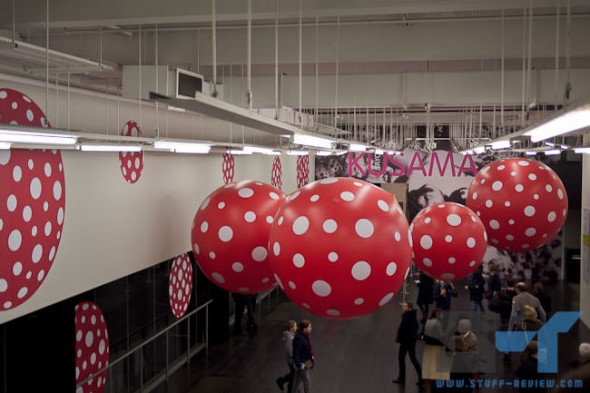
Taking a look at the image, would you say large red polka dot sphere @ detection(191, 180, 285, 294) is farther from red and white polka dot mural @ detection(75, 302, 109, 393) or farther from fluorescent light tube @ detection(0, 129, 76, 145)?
red and white polka dot mural @ detection(75, 302, 109, 393)

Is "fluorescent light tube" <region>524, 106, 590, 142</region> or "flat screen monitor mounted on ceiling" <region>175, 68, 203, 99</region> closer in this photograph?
"flat screen monitor mounted on ceiling" <region>175, 68, 203, 99</region>

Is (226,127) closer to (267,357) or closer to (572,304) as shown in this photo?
(267,357)

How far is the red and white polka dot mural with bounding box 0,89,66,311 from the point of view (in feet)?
20.9

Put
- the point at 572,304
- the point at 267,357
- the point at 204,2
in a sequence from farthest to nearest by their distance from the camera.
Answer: the point at 572,304
the point at 267,357
the point at 204,2

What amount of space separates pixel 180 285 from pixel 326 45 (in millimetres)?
6287

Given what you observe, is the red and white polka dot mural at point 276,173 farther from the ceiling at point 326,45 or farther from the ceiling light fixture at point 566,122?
the ceiling light fixture at point 566,122

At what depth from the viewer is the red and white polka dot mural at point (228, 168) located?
12.8 m

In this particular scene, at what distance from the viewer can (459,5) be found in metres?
4.89

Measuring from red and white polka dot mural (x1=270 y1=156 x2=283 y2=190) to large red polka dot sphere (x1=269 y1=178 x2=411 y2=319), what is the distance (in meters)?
13.0

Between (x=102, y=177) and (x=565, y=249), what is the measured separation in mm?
16982

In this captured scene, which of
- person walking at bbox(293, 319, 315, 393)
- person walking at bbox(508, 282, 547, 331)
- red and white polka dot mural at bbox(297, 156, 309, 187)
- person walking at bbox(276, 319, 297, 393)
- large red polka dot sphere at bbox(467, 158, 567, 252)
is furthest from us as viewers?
red and white polka dot mural at bbox(297, 156, 309, 187)

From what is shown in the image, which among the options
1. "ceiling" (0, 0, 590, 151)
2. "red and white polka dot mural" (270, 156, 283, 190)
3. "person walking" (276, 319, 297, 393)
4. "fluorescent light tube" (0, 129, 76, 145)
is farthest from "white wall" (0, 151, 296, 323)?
"red and white polka dot mural" (270, 156, 283, 190)

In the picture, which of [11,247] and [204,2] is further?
[11,247]

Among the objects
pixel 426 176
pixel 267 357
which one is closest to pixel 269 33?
pixel 267 357
